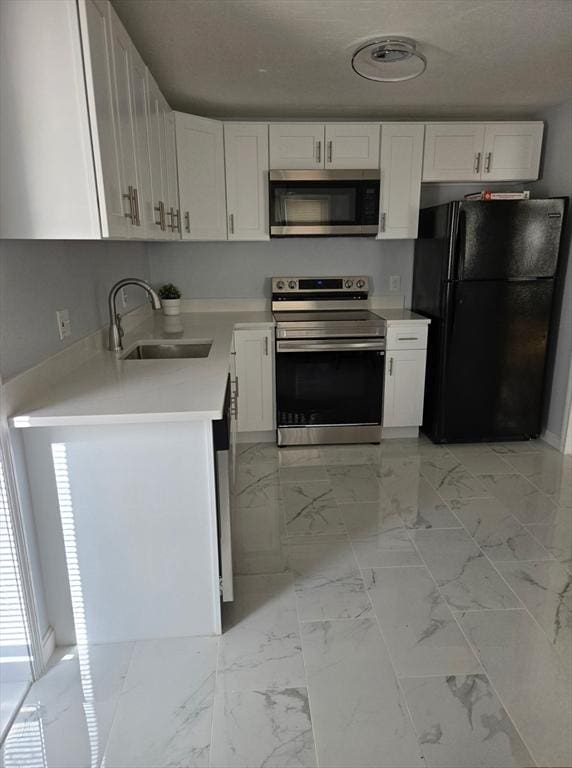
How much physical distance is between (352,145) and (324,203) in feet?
1.40

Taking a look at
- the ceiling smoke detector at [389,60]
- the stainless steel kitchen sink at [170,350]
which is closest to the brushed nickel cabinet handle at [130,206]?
the stainless steel kitchen sink at [170,350]

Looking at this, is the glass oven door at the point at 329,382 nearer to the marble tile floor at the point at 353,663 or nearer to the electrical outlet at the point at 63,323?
the marble tile floor at the point at 353,663

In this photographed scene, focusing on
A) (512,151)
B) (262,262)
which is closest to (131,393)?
(262,262)

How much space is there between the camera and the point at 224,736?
1.43 m

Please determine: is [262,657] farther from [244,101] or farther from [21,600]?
[244,101]

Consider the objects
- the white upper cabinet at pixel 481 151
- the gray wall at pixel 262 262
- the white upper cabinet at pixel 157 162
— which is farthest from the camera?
the gray wall at pixel 262 262

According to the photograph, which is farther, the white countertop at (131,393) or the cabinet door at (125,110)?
the cabinet door at (125,110)

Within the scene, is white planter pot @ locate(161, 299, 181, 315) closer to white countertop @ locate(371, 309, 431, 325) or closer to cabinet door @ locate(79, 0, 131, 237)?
white countertop @ locate(371, 309, 431, 325)

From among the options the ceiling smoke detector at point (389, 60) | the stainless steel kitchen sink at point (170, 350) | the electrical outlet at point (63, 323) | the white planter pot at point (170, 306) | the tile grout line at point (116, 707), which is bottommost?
the tile grout line at point (116, 707)

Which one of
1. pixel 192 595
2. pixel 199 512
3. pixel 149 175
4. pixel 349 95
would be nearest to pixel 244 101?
pixel 349 95

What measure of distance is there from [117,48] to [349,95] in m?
1.67

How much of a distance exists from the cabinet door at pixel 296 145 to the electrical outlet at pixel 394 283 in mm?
1031

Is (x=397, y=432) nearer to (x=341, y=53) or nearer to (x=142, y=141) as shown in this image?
(x=341, y=53)

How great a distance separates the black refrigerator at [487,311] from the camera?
10.4ft
